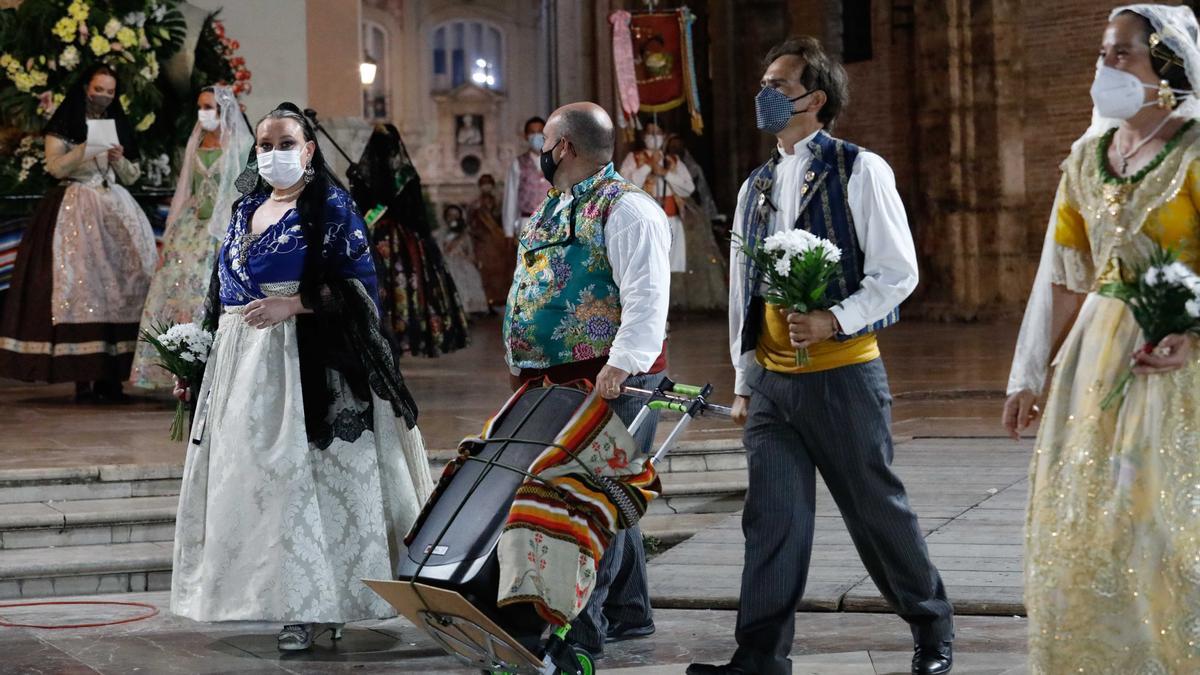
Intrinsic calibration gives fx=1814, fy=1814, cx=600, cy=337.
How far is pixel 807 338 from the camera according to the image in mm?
4438

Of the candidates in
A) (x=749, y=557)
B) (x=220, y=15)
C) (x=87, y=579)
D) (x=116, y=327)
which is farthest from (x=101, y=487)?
(x=220, y=15)

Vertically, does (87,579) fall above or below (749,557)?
below

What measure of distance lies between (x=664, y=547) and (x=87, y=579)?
84.8 inches

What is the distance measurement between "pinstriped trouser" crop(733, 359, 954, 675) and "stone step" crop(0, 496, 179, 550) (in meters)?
3.06

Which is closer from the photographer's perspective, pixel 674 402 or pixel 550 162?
pixel 674 402

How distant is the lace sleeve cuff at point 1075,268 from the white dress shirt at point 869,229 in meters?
0.59

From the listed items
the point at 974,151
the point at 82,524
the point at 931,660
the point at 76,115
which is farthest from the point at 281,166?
the point at 974,151

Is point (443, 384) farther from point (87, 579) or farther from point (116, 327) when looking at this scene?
point (87, 579)

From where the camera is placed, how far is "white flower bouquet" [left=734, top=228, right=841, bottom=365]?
434cm

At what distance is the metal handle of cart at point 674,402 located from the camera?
14.7 ft

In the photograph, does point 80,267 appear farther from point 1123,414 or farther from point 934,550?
point 1123,414

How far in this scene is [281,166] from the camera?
5.39 metres

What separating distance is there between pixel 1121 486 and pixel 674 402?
4.32ft

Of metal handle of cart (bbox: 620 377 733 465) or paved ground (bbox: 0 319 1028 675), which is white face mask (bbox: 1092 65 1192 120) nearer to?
metal handle of cart (bbox: 620 377 733 465)
